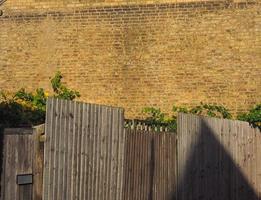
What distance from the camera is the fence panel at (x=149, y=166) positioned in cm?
786

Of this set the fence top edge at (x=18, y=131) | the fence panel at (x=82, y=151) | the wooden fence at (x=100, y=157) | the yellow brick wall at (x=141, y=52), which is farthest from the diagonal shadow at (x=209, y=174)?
the yellow brick wall at (x=141, y=52)

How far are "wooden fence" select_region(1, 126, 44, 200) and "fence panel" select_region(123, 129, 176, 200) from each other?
67.2 inches

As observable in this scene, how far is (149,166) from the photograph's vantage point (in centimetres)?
832

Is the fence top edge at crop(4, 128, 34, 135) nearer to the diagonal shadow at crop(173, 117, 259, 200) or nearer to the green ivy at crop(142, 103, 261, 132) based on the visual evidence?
the diagonal shadow at crop(173, 117, 259, 200)

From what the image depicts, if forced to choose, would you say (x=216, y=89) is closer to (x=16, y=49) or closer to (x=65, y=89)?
(x=65, y=89)

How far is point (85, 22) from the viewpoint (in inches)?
627

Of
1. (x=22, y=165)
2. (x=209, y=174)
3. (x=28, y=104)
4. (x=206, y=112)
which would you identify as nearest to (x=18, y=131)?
(x=22, y=165)

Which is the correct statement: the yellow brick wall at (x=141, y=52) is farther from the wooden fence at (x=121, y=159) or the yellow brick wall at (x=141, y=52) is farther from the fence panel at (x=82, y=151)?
the fence panel at (x=82, y=151)

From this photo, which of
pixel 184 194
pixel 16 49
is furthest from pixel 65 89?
pixel 184 194

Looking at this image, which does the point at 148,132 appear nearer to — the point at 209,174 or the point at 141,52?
the point at 209,174

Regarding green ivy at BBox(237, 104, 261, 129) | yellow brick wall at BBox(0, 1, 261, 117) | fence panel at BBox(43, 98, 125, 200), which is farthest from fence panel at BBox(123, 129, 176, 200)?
yellow brick wall at BBox(0, 1, 261, 117)

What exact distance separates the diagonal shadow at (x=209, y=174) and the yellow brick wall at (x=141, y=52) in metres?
4.46

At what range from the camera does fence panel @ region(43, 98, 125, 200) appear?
648 cm

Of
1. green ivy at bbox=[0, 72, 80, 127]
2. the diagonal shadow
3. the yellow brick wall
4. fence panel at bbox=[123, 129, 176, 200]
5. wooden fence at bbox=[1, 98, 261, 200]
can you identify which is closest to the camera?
wooden fence at bbox=[1, 98, 261, 200]
